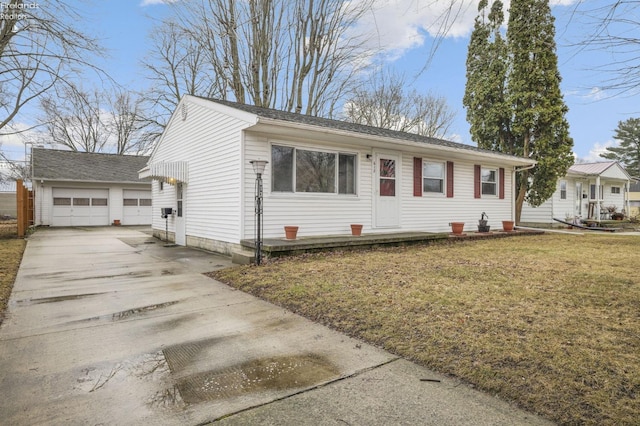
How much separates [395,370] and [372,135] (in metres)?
7.42

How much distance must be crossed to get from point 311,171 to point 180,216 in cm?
485

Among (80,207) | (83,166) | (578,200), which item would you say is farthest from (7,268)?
(578,200)

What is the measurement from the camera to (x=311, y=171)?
9.22 meters

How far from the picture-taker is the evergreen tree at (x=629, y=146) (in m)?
40.8

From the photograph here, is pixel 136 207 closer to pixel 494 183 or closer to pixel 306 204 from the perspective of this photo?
pixel 306 204

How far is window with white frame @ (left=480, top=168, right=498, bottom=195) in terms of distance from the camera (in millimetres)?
13258

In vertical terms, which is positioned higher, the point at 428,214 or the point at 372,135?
the point at 372,135

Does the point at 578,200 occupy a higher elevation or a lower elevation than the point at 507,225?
higher

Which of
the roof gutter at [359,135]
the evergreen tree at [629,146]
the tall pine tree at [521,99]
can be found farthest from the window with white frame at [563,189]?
the evergreen tree at [629,146]

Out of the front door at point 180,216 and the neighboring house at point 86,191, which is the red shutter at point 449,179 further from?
the neighboring house at point 86,191

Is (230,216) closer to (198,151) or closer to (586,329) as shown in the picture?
(198,151)

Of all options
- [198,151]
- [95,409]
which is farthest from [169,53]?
[95,409]

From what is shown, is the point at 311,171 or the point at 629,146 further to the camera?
the point at 629,146

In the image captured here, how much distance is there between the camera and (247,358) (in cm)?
295
